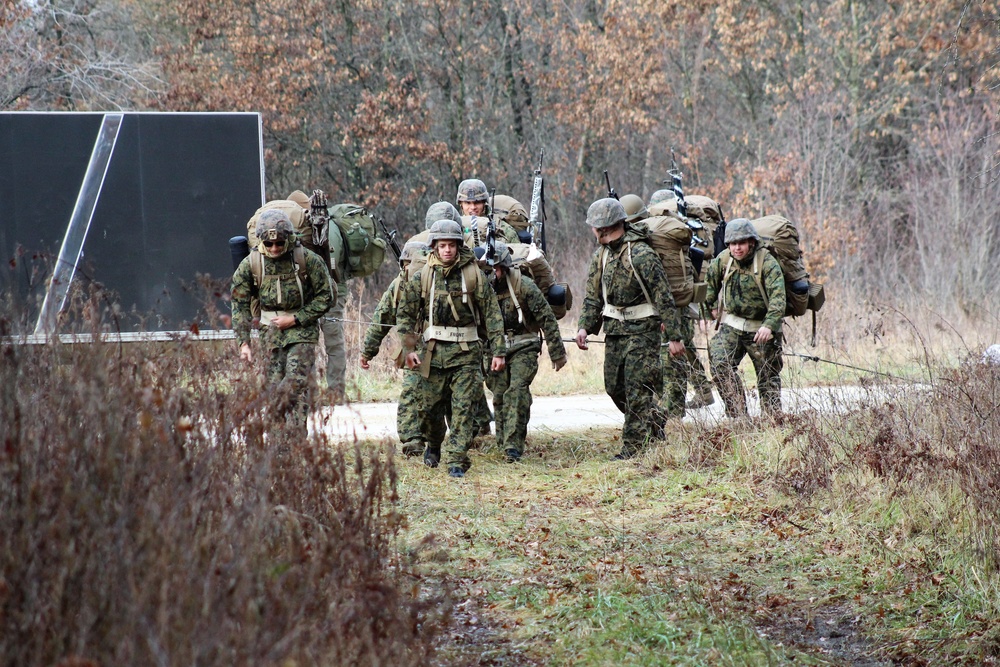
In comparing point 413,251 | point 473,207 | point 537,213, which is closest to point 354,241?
point 473,207

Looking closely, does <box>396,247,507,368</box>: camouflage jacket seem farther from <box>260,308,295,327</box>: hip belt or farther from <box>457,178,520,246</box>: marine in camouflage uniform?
<box>457,178,520,246</box>: marine in camouflage uniform

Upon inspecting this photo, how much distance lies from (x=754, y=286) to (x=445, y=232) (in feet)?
9.65

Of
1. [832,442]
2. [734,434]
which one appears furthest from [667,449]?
[832,442]

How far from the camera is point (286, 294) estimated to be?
871 cm

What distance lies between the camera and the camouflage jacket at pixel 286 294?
8695 millimetres

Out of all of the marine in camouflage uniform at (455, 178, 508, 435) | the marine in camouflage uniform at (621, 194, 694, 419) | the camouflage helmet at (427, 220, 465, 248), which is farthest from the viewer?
the marine in camouflage uniform at (621, 194, 694, 419)

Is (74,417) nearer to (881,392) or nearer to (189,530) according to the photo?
(189,530)

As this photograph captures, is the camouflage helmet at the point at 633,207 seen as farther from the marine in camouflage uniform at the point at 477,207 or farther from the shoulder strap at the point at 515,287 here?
the shoulder strap at the point at 515,287

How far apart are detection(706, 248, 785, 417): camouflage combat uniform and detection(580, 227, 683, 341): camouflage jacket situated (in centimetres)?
71

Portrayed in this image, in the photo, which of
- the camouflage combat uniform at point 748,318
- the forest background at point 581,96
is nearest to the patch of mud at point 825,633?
the camouflage combat uniform at point 748,318

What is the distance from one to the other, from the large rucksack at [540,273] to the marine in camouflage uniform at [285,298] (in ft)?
5.48

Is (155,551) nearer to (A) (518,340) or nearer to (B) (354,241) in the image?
(A) (518,340)

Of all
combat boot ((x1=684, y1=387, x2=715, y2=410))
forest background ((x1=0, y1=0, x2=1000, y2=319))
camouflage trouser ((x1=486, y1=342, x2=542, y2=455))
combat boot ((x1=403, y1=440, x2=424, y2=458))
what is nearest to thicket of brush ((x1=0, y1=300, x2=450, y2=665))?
combat boot ((x1=403, y1=440, x2=424, y2=458))

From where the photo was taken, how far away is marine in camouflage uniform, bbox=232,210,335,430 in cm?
863
